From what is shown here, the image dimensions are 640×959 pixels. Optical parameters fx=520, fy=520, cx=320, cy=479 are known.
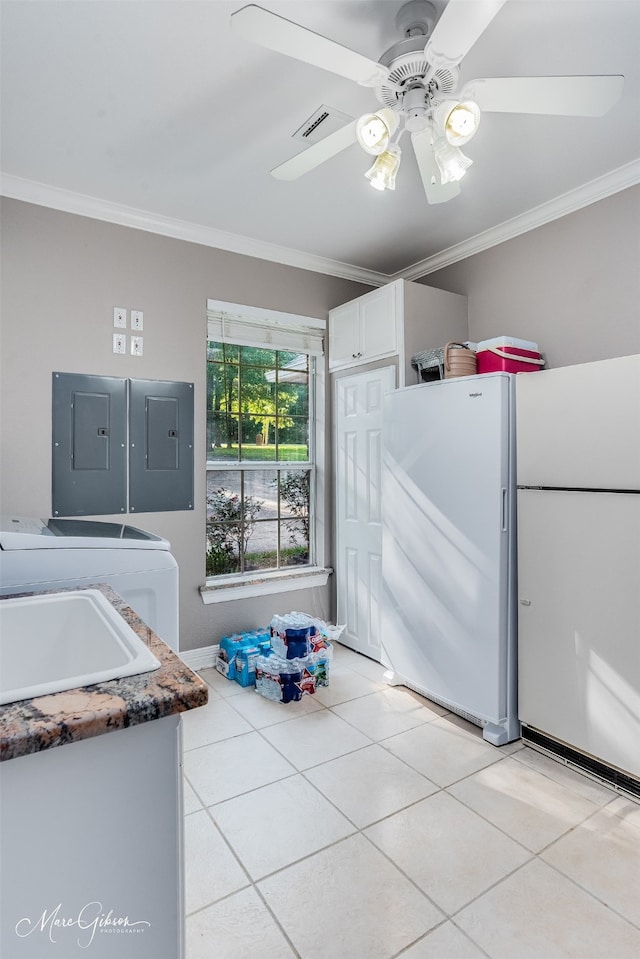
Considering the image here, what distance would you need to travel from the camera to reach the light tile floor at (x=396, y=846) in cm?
138

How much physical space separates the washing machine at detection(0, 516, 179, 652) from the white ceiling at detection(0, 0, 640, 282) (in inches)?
61.6

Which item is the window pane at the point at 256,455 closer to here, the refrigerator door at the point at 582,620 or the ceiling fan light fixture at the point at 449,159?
the refrigerator door at the point at 582,620

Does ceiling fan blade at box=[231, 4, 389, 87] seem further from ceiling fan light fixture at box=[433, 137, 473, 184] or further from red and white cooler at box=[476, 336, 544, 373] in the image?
red and white cooler at box=[476, 336, 544, 373]

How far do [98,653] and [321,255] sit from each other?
2960 mm

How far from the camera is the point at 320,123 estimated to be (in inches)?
74.9

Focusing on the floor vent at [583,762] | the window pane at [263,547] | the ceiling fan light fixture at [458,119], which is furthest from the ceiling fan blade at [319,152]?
the floor vent at [583,762]

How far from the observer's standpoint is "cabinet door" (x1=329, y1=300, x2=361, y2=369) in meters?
3.30

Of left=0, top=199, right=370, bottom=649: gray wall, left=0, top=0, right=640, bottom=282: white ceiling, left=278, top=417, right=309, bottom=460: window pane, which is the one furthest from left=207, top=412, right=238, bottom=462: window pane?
left=0, top=0, right=640, bottom=282: white ceiling

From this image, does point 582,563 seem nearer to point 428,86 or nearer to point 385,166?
point 385,166

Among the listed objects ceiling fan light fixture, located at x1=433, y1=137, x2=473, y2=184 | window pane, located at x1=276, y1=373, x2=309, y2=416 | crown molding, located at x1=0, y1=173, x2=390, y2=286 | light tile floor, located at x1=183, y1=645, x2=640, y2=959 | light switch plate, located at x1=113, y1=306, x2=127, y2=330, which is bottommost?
light tile floor, located at x1=183, y1=645, x2=640, y2=959

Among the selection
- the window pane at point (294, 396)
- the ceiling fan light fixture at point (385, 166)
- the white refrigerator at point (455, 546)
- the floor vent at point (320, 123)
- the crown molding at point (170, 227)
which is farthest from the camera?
the window pane at point (294, 396)

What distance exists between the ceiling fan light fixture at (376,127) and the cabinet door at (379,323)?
1.49 metres

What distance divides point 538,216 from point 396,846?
295 cm

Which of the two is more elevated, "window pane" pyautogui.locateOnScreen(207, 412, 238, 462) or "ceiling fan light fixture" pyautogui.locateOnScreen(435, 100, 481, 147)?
"ceiling fan light fixture" pyautogui.locateOnScreen(435, 100, 481, 147)
